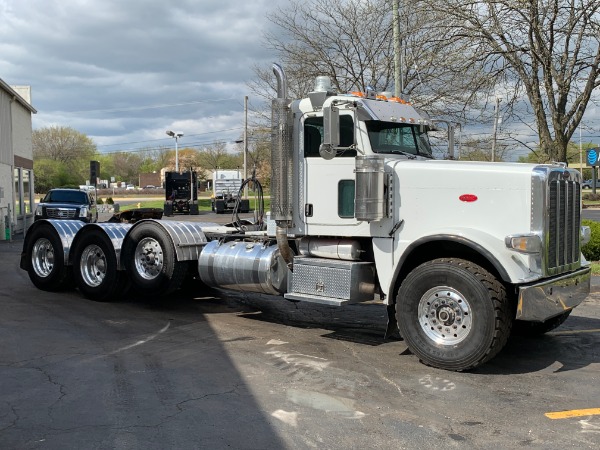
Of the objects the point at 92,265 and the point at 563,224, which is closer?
the point at 563,224

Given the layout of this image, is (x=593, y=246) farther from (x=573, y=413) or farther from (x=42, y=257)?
(x=42, y=257)

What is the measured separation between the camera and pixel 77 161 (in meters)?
92.3

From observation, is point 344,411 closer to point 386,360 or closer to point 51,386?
point 386,360

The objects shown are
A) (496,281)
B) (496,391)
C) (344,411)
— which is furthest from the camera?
(496,281)

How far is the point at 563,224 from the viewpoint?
6.45 m

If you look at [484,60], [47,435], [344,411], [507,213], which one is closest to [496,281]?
[507,213]

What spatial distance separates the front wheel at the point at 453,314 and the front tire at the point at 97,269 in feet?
16.8

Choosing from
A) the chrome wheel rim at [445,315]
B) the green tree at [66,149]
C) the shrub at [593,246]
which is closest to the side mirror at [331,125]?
the chrome wheel rim at [445,315]

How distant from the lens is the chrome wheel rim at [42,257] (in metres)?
10.8

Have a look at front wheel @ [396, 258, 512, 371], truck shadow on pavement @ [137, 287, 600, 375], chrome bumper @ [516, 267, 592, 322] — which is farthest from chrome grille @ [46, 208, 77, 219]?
chrome bumper @ [516, 267, 592, 322]

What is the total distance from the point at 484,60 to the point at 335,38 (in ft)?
23.4

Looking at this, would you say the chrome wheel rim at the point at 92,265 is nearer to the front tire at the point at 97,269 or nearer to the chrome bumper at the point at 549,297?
the front tire at the point at 97,269

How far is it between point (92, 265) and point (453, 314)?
6409mm

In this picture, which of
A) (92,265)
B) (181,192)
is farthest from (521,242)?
(181,192)
